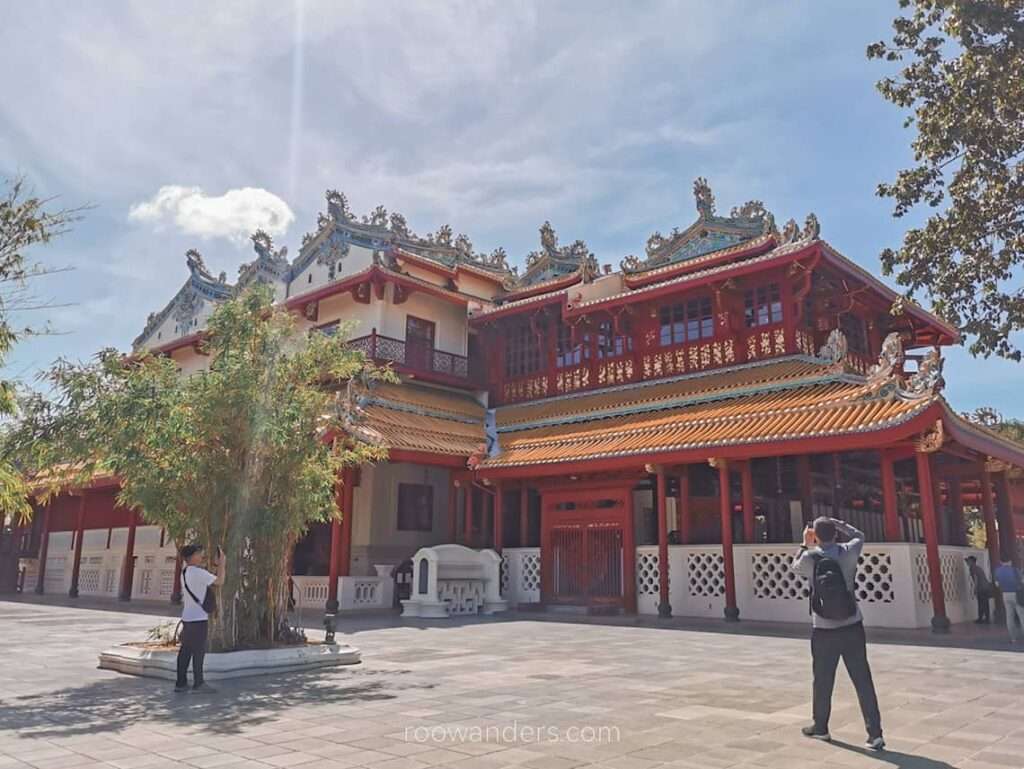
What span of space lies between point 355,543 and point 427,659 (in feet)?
34.6

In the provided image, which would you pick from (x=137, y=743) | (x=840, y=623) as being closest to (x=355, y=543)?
(x=137, y=743)

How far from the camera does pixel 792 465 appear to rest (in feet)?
59.0

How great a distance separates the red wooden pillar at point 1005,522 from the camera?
1753 centimetres

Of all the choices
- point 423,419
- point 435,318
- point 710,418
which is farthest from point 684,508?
point 435,318

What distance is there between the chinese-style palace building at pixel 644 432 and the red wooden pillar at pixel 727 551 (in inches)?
1.8

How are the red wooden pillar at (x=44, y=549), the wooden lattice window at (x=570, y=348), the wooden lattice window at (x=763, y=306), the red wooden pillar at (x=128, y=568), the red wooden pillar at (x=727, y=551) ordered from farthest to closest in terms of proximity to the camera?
the red wooden pillar at (x=44, y=549), the red wooden pillar at (x=128, y=568), the wooden lattice window at (x=570, y=348), the wooden lattice window at (x=763, y=306), the red wooden pillar at (x=727, y=551)

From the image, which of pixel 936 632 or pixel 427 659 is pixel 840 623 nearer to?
pixel 427 659

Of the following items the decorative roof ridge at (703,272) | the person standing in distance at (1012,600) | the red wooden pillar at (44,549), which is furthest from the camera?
the red wooden pillar at (44,549)

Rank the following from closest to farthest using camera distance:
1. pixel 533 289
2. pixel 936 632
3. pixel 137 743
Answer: pixel 137 743 → pixel 936 632 → pixel 533 289

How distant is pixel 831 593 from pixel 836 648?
1.22 feet

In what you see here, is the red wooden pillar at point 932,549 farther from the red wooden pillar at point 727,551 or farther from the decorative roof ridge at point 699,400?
the red wooden pillar at point 727,551

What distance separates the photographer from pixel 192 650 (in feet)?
24.3

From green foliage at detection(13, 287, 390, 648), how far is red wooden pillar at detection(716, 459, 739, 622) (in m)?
7.87

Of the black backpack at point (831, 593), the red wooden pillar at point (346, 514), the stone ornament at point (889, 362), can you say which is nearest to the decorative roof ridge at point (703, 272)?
the stone ornament at point (889, 362)
